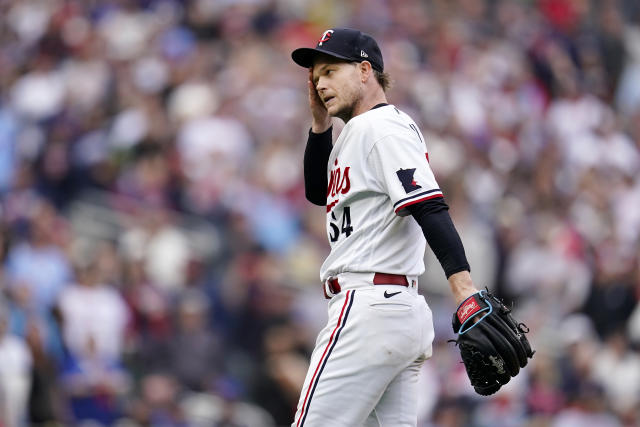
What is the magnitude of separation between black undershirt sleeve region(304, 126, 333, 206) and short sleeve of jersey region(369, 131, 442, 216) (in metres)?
0.51

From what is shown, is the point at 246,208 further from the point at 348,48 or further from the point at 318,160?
the point at 348,48

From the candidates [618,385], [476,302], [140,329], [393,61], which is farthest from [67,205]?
[476,302]

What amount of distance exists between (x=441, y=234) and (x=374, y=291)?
0.40 meters

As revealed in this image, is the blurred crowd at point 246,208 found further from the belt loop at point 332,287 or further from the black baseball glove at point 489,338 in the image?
the black baseball glove at point 489,338

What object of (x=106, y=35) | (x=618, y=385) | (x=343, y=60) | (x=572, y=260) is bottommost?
(x=618, y=385)

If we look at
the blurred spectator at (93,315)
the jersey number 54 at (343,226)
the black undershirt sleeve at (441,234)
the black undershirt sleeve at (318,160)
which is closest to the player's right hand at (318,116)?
the black undershirt sleeve at (318,160)

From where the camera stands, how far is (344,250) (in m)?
4.38

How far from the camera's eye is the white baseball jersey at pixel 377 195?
4.19 meters

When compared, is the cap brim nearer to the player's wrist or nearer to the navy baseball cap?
the navy baseball cap

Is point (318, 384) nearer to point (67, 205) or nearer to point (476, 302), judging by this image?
point (476, 302)

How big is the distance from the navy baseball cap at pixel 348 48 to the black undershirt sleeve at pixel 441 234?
744 millimetres

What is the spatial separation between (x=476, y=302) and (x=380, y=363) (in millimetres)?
472

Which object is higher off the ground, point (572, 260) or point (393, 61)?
point (393, 61)

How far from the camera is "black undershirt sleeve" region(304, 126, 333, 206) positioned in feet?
15.6
